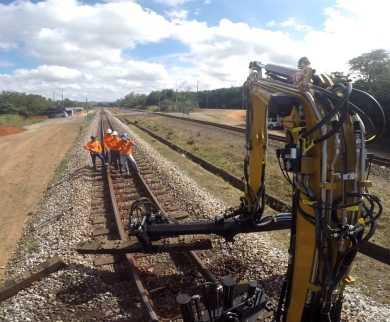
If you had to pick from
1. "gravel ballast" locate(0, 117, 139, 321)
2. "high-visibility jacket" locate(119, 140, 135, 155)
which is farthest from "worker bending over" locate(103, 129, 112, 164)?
"gravel ballast" locate(0, 117, 139, 321)

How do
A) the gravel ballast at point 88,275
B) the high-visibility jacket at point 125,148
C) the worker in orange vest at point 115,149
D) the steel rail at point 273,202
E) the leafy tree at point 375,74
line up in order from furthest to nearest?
the leafy tree at point 375,74, the worker in orange vest at point 115,149, the high-visibility jacket at point 125,148, the steel rail at point 273,202, the gravel ballast at point 88,275

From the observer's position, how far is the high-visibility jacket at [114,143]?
587 inches

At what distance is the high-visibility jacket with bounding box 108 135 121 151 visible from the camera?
14.9 metres

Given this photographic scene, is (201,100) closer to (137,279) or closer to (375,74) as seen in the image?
(375,74)

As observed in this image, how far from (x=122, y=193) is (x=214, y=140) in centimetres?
1474

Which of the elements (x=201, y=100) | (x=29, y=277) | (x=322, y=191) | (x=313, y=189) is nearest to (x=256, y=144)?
(x=313, y=189)

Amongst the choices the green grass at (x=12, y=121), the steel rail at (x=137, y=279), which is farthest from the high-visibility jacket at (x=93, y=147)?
the green grass at (x=12, y=121)

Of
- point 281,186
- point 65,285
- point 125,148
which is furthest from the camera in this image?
point 125,148

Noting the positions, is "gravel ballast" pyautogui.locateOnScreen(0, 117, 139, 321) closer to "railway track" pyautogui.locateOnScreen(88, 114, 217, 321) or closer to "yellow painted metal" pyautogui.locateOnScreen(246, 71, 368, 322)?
"railway track" pyautogui.locateOnScreen(88, 114, 217, 321)

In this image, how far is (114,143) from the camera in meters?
15.1

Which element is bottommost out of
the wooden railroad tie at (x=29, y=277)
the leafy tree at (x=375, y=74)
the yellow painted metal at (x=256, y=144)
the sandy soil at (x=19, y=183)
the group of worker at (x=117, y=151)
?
the sandy soil at (x=19, y=183)

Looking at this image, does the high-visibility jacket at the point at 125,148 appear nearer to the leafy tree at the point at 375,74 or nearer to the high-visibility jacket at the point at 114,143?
the high-visibility jacket at the point at 114,143

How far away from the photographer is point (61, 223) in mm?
9469

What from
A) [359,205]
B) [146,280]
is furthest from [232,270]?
[359,205]
